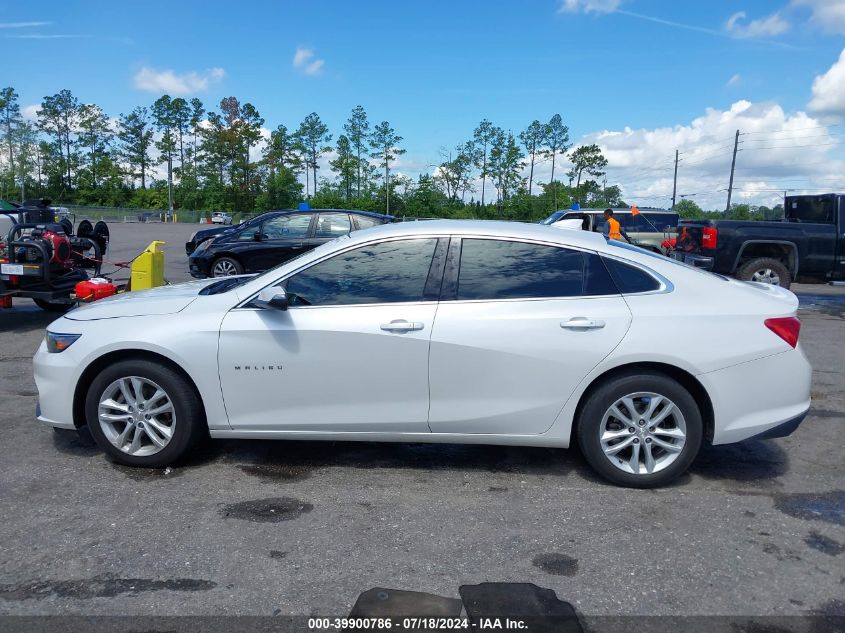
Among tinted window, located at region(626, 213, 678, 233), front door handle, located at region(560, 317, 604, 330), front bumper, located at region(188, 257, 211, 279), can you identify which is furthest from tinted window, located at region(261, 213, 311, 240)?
front door handle, located at region(560, 317, 604, 330)

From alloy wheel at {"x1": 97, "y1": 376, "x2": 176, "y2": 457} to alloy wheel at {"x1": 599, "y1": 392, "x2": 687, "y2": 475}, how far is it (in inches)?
107

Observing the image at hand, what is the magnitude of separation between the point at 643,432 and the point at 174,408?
2.89 metres

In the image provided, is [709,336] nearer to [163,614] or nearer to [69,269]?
[163,614]

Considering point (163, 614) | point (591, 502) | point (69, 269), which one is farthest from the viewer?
point (69, 269)

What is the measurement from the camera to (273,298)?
4.06 meters

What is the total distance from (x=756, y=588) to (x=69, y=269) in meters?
8.96

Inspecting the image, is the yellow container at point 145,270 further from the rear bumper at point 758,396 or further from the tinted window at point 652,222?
the tinted window at point 652,222

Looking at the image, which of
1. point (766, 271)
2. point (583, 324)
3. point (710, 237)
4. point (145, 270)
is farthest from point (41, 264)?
point (766, 271)

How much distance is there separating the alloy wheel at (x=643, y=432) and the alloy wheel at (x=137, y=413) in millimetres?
2720

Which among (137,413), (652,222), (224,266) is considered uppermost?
(652,222)

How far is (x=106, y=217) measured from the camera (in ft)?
224

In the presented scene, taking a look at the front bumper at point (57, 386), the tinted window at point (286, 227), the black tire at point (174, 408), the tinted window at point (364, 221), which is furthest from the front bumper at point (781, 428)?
the tinted window at point (286, 227)

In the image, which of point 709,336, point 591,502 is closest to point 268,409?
point 591,502

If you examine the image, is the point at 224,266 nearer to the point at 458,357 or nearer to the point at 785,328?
the point at 458,357
